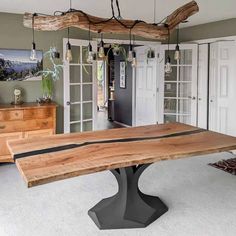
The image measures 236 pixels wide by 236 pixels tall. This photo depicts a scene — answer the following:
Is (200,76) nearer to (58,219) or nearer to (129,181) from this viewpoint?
(129,181)

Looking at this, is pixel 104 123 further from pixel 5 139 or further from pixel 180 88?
pixel 5 139

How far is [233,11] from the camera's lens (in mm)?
4684

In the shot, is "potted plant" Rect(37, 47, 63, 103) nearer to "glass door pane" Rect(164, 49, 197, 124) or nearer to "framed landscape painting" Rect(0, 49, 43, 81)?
"framed landscape painting" Rect(0, 49, 43, 81)

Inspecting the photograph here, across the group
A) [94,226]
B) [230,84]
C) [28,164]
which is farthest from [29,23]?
[230,84]

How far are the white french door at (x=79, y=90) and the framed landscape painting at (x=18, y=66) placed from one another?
492 millimetres

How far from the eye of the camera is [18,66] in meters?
4.86

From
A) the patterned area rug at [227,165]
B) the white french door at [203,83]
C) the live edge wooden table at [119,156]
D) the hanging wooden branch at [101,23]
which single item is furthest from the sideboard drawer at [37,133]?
the white french door at [203,83]

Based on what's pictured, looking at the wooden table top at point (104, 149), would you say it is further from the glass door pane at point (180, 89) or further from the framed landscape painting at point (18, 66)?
the glass door pane at point (180, 89)

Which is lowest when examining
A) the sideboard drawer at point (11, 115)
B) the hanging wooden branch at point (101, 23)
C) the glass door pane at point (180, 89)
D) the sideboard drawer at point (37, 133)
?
the sideboard drawer at point (37, 133)

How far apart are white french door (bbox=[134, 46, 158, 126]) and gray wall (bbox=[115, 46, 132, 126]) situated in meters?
0.51

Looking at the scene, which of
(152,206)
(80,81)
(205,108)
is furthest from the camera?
(205,108)

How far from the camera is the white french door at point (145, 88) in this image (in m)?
6.45

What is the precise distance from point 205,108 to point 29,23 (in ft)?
13.4

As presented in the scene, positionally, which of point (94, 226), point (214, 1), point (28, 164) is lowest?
point (94, 226)
